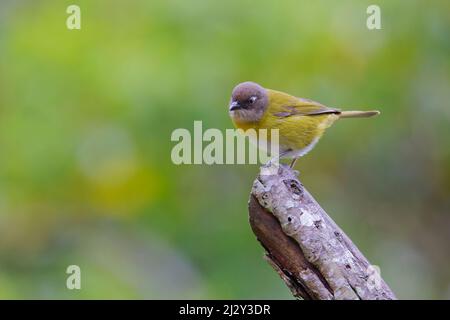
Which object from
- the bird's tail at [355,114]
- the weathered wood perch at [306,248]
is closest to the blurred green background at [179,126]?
the bird's tail at [355,114]

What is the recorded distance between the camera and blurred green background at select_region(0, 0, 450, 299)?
18.9 feet

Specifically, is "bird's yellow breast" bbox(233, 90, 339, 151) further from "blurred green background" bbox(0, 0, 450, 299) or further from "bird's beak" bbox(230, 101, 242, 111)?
"blurred green background" bbox(0, 0, 450, 299)

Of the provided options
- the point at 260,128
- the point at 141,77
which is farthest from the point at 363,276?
the point at 141,77

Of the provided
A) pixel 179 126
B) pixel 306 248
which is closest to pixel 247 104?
pixel 179 126

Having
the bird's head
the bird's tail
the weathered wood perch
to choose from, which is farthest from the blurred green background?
the weathered wood perch

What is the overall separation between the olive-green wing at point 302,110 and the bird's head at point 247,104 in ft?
0.46

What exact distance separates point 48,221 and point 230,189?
165cm

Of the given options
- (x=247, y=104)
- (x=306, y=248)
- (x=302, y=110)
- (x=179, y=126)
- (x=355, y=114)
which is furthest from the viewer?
(x=179, y=126)

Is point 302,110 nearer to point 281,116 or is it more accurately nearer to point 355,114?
point 281,116

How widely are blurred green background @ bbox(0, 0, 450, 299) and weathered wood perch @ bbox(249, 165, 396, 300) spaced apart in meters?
2.17

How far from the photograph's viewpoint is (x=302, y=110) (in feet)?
16.3

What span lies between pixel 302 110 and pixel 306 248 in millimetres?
1800

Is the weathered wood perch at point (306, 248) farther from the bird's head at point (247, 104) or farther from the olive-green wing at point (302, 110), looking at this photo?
the olive-green wing at point (302, 110)

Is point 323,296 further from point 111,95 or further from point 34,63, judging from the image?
point 34,63
